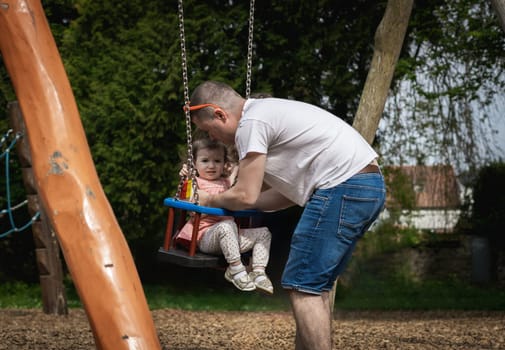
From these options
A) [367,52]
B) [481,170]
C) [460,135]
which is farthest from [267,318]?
[481,170]

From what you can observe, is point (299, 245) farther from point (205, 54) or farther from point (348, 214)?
point (205, 54)

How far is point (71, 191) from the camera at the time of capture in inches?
105

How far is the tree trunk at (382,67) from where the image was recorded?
5.34 meters

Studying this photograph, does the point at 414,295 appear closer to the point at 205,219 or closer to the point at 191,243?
the point at 205,219

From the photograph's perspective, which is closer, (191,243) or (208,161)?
(191,243)

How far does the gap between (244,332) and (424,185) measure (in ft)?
21.1

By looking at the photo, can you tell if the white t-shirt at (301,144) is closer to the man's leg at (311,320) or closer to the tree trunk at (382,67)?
the man's leg at (311,320)

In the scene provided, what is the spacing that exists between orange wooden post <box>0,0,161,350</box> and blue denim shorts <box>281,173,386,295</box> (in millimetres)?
713

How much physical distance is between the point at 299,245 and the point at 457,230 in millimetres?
11089

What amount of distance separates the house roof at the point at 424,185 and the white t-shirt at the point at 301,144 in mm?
9131

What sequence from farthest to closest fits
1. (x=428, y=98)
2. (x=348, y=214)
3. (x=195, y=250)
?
1. (x=428, y=98)
2. (x=195, y=250)
3. (x=348, y=214)

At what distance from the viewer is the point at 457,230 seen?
13570mm

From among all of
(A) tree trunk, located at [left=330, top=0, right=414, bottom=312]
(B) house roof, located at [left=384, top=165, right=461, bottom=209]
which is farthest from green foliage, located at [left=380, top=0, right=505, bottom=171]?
(A) tree trunk, located at [left=330, top=0, right=414, bottom=312]

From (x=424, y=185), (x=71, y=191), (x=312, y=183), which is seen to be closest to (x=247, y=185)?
(x=312, y=183)
